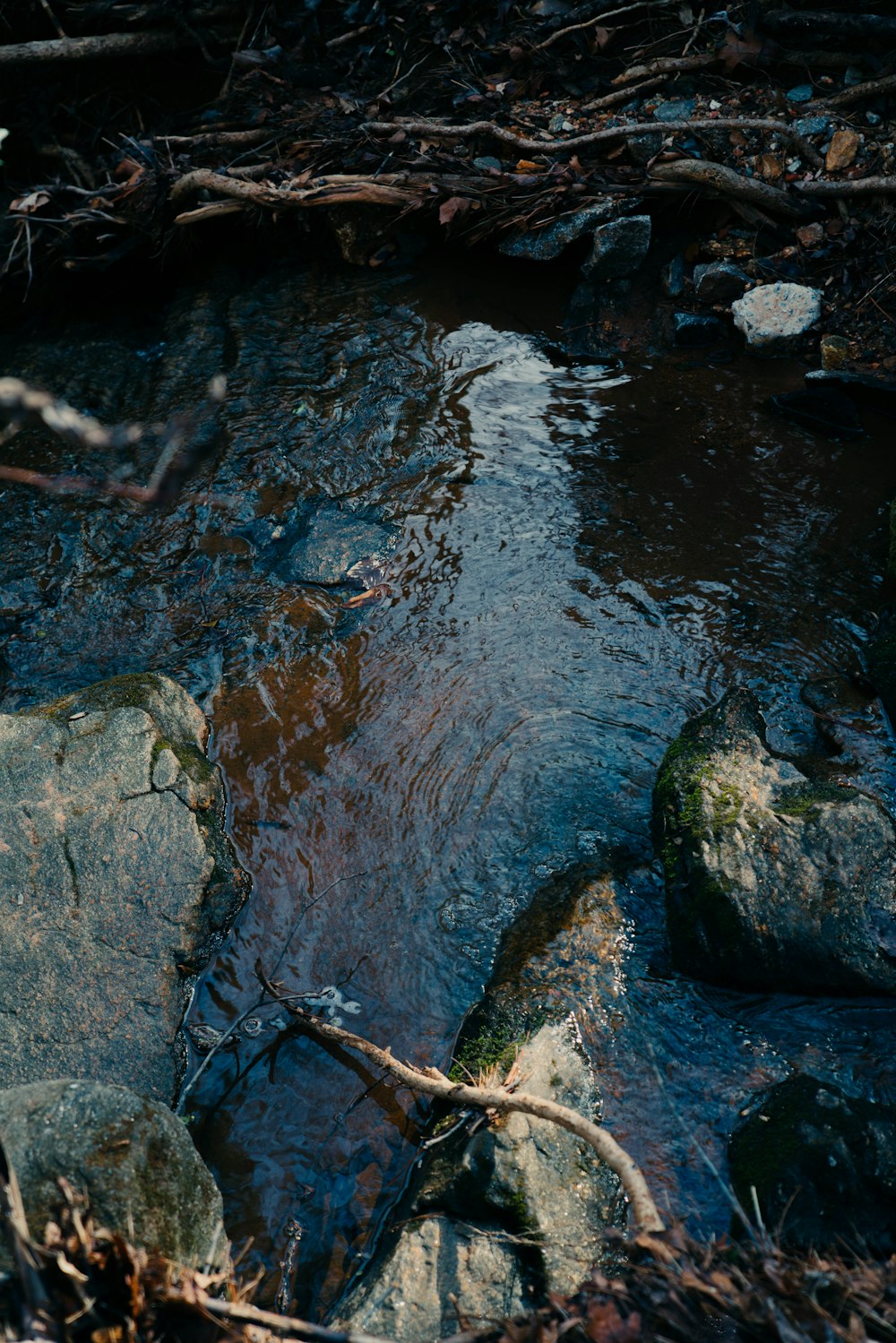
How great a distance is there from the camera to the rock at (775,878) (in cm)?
318

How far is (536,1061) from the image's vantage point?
302 centimetres

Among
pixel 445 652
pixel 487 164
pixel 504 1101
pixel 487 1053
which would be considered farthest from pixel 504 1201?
pixel 487 164

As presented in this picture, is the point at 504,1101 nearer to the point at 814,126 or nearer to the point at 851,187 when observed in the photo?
the point at 851,187

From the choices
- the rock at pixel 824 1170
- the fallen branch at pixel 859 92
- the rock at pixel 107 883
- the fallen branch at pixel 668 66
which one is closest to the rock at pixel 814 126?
the fallen branch at pixel 859 92

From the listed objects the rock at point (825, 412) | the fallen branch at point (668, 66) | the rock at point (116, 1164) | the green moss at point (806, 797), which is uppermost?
the fallen branch at point (668, 66)

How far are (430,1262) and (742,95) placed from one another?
712 cm

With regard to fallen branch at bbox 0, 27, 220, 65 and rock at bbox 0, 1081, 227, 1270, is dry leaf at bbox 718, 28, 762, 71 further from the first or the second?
rock at bbox 0, 1081, 227, 1270

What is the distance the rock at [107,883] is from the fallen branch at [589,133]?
4813 millimetres

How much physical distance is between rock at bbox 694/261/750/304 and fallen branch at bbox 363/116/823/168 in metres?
0.87

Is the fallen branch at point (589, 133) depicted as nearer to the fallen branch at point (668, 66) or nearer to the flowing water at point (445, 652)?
the fallen branch at point (668, 66)

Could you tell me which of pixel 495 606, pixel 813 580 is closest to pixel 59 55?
pixel 495 606

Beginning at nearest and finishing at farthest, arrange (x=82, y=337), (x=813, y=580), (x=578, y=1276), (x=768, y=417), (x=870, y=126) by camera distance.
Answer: (x=578, y=1276), (x=813, y=580), (x=768, y=417), (x=870, y=126), (x=82, y=337)

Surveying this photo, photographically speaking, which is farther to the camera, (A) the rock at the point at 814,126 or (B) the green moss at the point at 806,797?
(A) the rock at the point at 814,126

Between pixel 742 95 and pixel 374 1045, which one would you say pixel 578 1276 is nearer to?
pixel 374 1045
